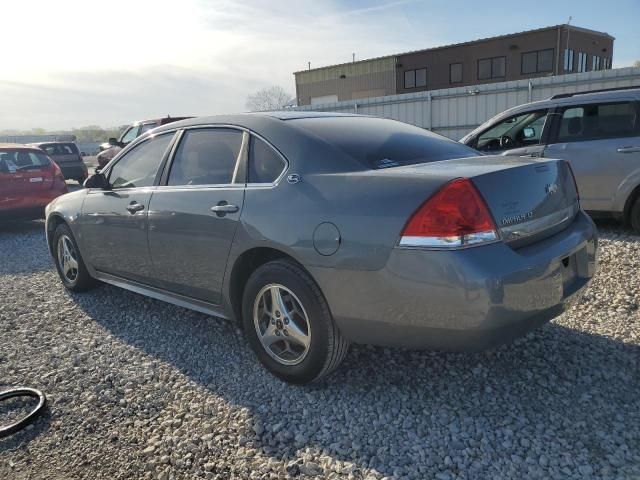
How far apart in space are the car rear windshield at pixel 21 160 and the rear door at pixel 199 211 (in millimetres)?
6423

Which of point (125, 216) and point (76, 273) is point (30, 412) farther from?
point (76, 273)

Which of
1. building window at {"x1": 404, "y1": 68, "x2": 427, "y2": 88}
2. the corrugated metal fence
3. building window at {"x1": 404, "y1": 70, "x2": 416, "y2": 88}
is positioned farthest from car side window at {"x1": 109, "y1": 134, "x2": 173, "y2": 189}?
building window at {"x1": 404, "y1": 70, "x2": 416, "y2": 88}

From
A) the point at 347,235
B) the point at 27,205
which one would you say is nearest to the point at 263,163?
the point at 347,235

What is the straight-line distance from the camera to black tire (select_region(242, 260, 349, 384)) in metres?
2.79

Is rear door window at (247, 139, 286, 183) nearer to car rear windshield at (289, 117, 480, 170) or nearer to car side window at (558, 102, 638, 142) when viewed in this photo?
car rear windshield at (289, 117, 480, 170)

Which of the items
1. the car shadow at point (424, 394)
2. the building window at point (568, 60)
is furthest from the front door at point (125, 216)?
the building window at point (568, 60)

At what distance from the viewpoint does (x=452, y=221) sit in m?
2.37

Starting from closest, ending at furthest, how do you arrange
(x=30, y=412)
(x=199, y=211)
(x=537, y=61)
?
(x=30, y=412)
(x=199, y=211)
(x=537, y=61)

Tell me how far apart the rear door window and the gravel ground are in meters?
1.22

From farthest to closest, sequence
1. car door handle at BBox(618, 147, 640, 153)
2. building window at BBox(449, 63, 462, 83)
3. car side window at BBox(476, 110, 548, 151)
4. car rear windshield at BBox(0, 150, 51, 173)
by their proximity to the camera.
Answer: building window at BBox(449, 63, 462, 83) → car rear windshield at BBox(0, 150, 51, 173) → car side window at BBox(476, 110, 548, 151) → car door handle at BBox(618, 147, 640, 153)

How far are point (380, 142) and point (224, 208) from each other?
1032mm

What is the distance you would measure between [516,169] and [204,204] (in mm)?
1871

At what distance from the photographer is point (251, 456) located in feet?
8.10

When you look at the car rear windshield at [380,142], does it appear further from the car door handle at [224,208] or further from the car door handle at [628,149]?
the car door handle at [628,149]
